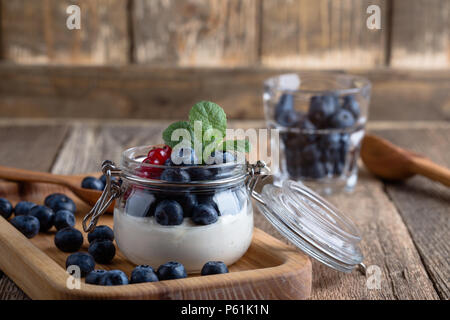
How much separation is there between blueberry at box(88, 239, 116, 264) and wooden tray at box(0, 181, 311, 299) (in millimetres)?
12

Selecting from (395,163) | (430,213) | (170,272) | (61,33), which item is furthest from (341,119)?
(61,33)

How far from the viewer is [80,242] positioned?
98 centimetres

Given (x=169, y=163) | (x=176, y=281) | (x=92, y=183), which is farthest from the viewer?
(x=92, y=183)

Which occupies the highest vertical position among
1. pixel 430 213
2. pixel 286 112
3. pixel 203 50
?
pixel 203 50

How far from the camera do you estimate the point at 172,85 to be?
227 centimetres

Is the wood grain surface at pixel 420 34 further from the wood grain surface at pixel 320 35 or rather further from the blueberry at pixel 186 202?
the blueberry at pixel 186 202

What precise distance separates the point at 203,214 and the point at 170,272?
0.32 feet

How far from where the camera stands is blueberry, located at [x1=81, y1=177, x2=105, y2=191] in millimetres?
1241

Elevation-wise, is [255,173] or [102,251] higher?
[255,173]

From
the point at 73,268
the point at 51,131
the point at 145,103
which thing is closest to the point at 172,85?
the point at 145,103

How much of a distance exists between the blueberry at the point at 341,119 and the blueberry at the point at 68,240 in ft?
2.43

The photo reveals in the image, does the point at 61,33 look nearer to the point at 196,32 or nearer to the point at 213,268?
the point at 196,32

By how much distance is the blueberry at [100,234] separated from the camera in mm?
1016

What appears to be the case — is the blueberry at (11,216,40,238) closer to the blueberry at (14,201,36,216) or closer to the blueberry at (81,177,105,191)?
the blueberry at (14,201,36,216)
